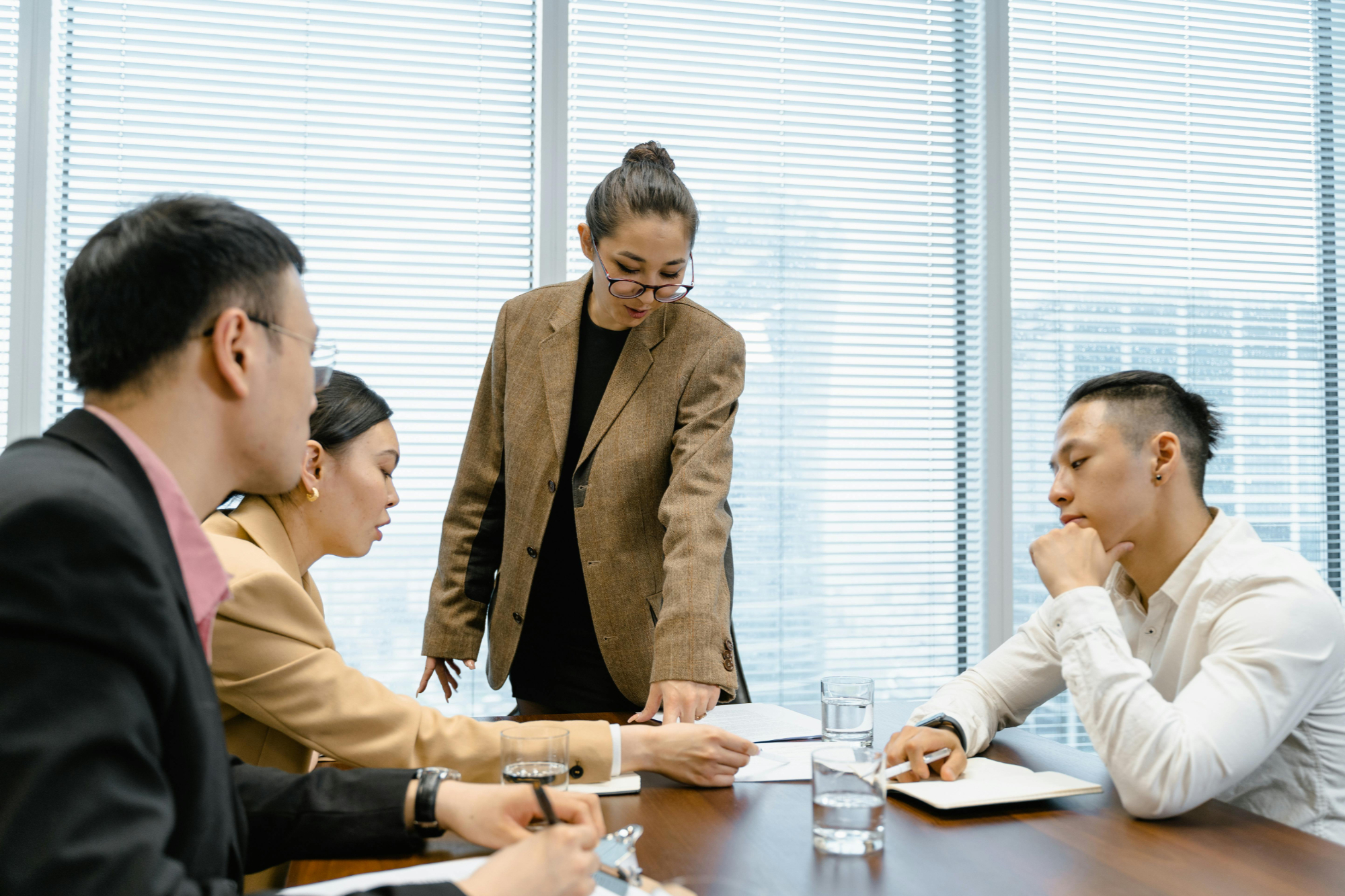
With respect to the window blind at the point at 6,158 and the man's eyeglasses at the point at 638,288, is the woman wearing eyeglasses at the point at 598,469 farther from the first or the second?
the window blind at the point at 6,158

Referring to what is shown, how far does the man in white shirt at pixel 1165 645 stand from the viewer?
1337 millimetres

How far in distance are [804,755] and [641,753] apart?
29 cm

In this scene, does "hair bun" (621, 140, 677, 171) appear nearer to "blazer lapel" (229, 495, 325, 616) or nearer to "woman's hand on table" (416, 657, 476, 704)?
"blazer lapel" (229, 495, 325, 616)

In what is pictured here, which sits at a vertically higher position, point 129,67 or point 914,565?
point 129,67

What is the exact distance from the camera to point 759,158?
337cm

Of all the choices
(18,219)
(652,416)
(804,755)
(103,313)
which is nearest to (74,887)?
(103,313)

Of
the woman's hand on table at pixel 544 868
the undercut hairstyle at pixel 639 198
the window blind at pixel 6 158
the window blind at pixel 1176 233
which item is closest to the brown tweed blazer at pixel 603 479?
the undercut hairstyle at pixel 639 198

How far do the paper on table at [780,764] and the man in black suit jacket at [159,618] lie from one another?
41 centimetres

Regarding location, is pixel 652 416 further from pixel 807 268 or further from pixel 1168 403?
pixel 807 268

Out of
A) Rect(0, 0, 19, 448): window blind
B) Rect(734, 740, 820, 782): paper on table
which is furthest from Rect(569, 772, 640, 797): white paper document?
Rect(0, 0, 19, 448): window blind

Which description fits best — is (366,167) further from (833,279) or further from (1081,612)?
(1081,612)

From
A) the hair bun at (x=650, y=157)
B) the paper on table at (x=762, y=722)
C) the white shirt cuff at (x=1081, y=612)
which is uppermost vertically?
the hair bun at (x=650, y=157)

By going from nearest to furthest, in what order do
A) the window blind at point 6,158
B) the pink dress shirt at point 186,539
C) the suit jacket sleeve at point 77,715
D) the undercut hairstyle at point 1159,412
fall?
the suit jacket sleeve at point 77,715
the pink dress shirt at point 186,539
the undercut hairstyle at point 1159,412
the window blind at point 6,158

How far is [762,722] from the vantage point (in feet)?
5.92
